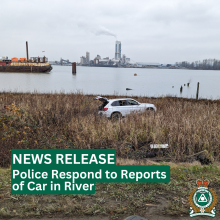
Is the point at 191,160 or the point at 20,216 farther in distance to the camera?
the point at 191,160

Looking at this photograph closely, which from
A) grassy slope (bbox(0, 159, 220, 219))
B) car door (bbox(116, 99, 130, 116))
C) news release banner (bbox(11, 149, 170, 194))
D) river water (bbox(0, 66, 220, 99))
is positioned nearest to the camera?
grassy slope (bbox(0, 159, 220, 219))

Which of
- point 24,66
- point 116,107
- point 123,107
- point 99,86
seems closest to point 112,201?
point 116,107

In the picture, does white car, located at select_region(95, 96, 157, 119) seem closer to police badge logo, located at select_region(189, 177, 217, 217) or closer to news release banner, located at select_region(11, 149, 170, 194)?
news release banner, located at select_region(11, 149, 170, 194)

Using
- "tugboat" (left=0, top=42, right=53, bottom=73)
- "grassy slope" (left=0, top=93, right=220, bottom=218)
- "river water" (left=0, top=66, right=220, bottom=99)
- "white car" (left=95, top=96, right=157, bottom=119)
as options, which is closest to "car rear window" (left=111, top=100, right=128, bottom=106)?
"white car" (left=95, top=96, right=157, bottom=119)

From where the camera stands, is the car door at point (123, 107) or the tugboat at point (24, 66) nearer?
the car door at point (123, 107)

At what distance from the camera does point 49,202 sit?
13.4 ft

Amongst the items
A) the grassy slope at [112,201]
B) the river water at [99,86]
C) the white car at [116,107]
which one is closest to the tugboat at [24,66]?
the river water at [99,86]

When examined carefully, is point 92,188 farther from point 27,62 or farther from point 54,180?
point 27,62

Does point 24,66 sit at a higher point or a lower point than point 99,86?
higher

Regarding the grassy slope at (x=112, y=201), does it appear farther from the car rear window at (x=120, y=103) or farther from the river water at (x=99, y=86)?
the river water at (x=99, y=86)

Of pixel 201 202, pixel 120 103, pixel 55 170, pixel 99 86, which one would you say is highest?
pixel 55 170

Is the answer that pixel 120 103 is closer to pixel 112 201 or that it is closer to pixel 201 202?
pixel 112 201

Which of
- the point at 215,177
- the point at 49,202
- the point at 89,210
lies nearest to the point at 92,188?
the point at 89,210

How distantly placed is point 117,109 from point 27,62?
290ft
